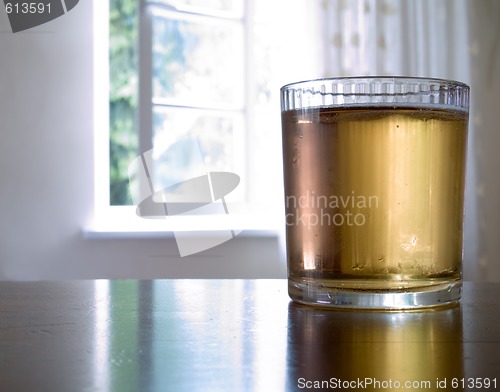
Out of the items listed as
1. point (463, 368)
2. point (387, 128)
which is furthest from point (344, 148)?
point (463, 368)

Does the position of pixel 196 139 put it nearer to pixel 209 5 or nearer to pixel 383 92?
pixel 209 5

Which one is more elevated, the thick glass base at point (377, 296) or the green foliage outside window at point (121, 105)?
the green foliage outside window at point (121, 105)

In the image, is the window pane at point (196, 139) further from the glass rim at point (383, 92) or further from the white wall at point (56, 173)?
the glass rim at point (383, 92)

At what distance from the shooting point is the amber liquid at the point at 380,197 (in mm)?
459

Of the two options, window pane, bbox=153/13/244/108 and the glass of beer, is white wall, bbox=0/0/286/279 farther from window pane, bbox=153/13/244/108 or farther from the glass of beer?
the glass of beer

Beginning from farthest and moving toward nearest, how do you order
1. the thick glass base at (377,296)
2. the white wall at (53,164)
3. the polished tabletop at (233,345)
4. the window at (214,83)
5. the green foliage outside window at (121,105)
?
the green foliage outside window at (121,105) → the window at (214,83) → the white wall at (53,164) → the thick glass base at (377,296) → the polished tabletop at (233,345)

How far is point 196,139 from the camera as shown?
105 inches

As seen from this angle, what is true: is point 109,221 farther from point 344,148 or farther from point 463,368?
point 463,368

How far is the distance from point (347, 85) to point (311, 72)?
209cm

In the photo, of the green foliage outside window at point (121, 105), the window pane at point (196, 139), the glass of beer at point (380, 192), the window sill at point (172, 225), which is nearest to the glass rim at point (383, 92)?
the glass of beer at point (380, 192)

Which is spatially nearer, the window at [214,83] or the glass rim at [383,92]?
the glass rim at [383,92]

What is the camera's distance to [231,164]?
2715 mm

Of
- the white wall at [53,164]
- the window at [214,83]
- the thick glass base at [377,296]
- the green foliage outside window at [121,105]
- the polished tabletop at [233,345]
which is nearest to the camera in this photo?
the polished tabletop at [233,345]

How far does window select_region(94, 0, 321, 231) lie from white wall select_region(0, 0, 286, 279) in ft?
0.29
